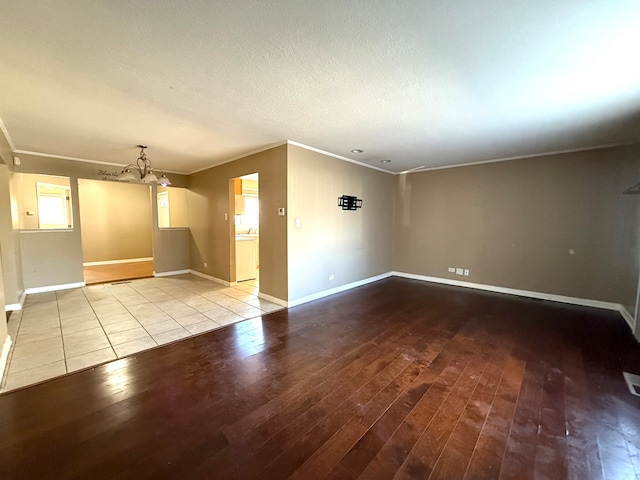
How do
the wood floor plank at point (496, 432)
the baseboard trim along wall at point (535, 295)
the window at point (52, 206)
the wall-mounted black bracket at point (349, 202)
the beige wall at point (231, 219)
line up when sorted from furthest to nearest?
the window at point (52, 206), the wall-mounted black bracket at point (349, 202), the beige wall at point (231, 219), the baseboard trim along wall at point (535, 295), the wood floor plank at point (496, 432)

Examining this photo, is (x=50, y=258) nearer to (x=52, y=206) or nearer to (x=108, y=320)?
(x=52, y=206)

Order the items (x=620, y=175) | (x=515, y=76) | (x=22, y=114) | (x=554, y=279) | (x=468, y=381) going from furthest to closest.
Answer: (x=554, y=279) < (x=620, y=175) < (x=22, y=114) < (x=468, y=381) < (x=515, y=76)

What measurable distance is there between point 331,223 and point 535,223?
11.9ft

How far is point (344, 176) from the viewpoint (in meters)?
5.00

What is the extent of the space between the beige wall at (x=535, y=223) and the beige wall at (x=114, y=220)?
294 inches

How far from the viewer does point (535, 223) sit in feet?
15.5

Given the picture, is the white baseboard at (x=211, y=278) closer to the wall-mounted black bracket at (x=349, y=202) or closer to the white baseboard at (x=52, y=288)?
the white baseboard at (x=52, y=288)

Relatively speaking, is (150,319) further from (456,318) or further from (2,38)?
(456,318)

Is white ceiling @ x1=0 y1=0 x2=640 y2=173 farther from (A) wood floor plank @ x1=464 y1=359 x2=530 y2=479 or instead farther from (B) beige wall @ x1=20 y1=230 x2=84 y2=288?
(A) wood floor plank @ x1=464 y1=359 x2=530 y2=479

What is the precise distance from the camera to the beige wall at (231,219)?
4.15m

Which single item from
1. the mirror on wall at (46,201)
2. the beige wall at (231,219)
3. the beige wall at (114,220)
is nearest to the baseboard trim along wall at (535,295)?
the beige wall at (231,219)

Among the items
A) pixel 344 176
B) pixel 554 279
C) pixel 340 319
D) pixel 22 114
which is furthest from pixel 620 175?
pixel 22 114

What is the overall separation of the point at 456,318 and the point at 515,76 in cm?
294

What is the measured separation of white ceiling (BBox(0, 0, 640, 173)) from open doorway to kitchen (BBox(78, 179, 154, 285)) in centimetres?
442
